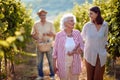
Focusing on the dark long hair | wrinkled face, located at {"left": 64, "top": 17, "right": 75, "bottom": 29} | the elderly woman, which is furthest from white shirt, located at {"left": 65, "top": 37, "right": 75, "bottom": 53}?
the dark long hair

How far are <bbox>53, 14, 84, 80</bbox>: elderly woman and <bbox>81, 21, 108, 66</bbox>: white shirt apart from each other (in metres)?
0.55

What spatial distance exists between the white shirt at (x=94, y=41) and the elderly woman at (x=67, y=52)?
55cm

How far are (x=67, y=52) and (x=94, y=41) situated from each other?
0.89m

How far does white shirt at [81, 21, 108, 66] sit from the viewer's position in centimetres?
625

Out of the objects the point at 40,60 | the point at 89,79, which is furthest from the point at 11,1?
the point at 89,79

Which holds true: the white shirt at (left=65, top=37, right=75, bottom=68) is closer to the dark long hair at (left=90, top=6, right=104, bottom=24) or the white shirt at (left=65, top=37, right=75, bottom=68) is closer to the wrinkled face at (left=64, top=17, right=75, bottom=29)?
the wrinkled face at (left=64, top=17, right=75, bottom=29)

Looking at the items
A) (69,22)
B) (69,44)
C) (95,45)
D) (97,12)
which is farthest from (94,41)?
(69,22)

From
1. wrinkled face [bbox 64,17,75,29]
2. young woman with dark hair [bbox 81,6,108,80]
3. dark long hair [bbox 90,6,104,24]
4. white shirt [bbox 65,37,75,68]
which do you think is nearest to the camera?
wrinkled face [bbox 64,17,75,29]

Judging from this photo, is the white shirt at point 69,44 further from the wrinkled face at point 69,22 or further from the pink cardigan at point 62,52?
the wrinkled face at point 69,22

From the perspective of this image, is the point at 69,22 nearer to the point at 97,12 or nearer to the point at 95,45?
the point at 97,12

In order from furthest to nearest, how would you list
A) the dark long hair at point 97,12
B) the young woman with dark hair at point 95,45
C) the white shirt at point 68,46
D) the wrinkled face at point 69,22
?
the young woman with dark hair at point 95,45 < the dark long hair at point 97,12 < the white shirt at point 68,46 < the wrinkled face at point 69,22

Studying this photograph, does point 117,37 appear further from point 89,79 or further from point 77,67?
point 77,67

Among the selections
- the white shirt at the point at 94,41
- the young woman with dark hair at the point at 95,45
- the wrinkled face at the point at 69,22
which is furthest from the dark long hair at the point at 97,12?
the wrinkled face at the point at 69,22

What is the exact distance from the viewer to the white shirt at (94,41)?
625cm
